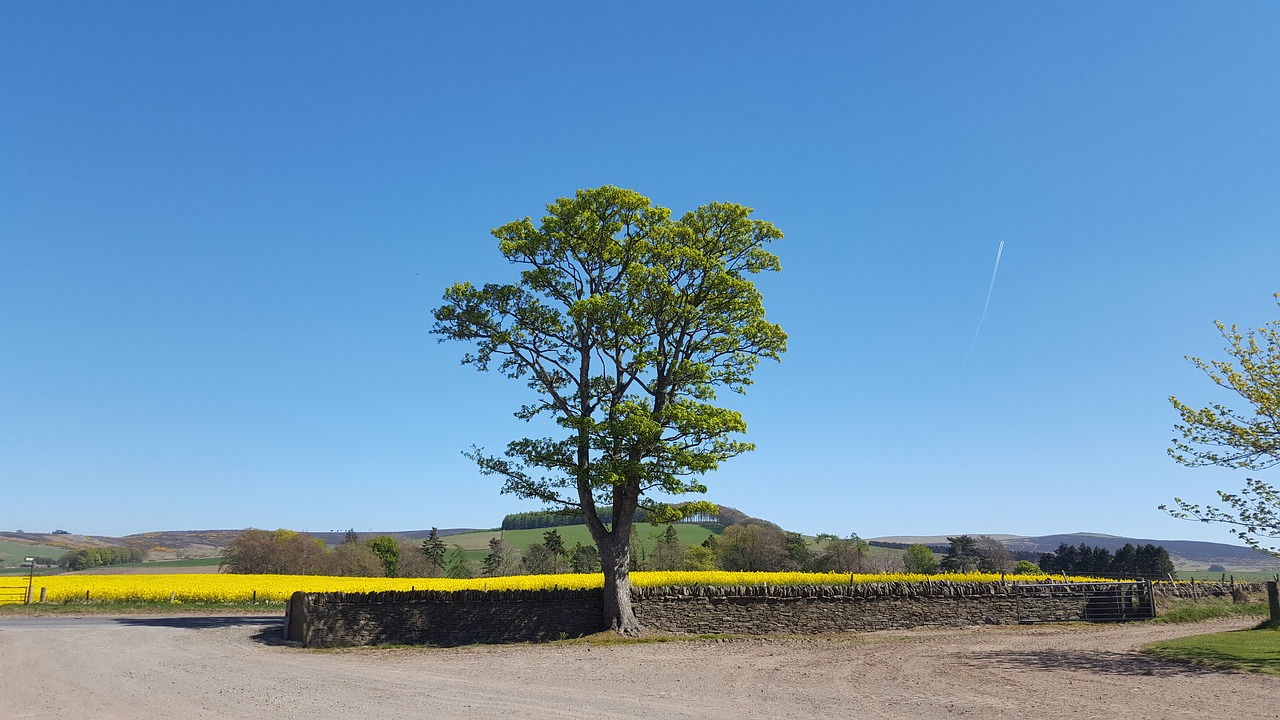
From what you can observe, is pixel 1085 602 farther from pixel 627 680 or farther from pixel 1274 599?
pixel 627 680

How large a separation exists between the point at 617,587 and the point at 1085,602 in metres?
19.6

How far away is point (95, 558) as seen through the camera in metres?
120

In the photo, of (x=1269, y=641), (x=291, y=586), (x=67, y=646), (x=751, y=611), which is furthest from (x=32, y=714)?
(x=291, y=586)

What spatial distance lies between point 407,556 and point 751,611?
70067 millimetres

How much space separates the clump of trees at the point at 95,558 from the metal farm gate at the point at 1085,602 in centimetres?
12127

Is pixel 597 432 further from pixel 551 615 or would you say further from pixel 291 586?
pixel 291 586

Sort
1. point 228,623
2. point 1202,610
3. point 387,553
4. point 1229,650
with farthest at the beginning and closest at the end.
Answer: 1. point 387,553
2. point 1202,610
3. point 228,623
4. point 1229,650

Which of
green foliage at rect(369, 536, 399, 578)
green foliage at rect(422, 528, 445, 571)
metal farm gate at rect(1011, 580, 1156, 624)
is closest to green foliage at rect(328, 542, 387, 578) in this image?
green foliage at rect(369, 536, 399, 578)

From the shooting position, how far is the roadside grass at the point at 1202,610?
30953 mm

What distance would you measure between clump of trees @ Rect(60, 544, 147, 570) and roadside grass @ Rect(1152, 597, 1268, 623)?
124888 mm

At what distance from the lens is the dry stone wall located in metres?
24.0

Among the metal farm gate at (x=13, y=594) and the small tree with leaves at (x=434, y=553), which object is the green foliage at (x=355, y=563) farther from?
the metal farm gate at (x=13, y=594)

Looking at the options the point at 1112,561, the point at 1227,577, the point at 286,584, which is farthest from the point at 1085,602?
the point at 1227,577

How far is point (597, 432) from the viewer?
25125 mm
